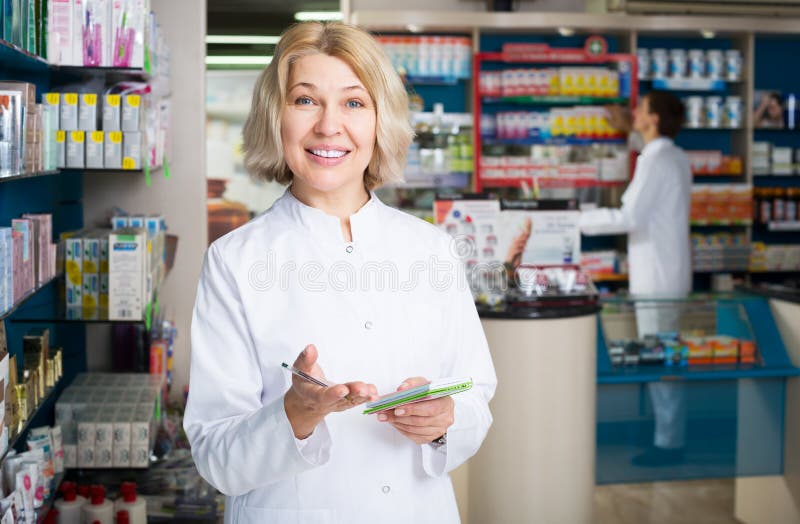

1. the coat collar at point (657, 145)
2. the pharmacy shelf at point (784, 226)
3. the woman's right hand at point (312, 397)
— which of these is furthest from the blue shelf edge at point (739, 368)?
the pharmacy shelf at point (784, 226)

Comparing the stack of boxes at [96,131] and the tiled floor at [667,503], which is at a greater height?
the stack of boxes at [96,131]

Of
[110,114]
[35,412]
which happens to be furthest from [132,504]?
[110,114]

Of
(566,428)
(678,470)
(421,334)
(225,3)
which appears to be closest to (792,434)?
(678,470)

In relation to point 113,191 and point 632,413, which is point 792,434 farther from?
point 113,191

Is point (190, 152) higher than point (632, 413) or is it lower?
higher

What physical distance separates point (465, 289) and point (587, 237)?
528 cm

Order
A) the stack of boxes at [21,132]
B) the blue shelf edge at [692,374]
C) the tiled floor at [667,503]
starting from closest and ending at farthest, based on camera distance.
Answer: the stack of boxes at [21,132]
the blue shelf edge at [692,374]
the tiled floor at [667,503]

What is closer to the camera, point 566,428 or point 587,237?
point 566,428

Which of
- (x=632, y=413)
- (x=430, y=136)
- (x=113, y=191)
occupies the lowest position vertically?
(x=632, y=413)

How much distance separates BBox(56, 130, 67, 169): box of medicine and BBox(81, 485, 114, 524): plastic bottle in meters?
1.14

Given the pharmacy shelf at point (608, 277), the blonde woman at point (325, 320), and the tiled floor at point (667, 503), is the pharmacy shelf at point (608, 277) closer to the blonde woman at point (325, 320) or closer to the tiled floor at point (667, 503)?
the tiled floor at point (667, 503)

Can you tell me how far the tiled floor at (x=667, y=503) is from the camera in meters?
4.57

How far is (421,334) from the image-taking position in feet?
5.65

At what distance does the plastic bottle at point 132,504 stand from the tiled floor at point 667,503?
2.21 m
